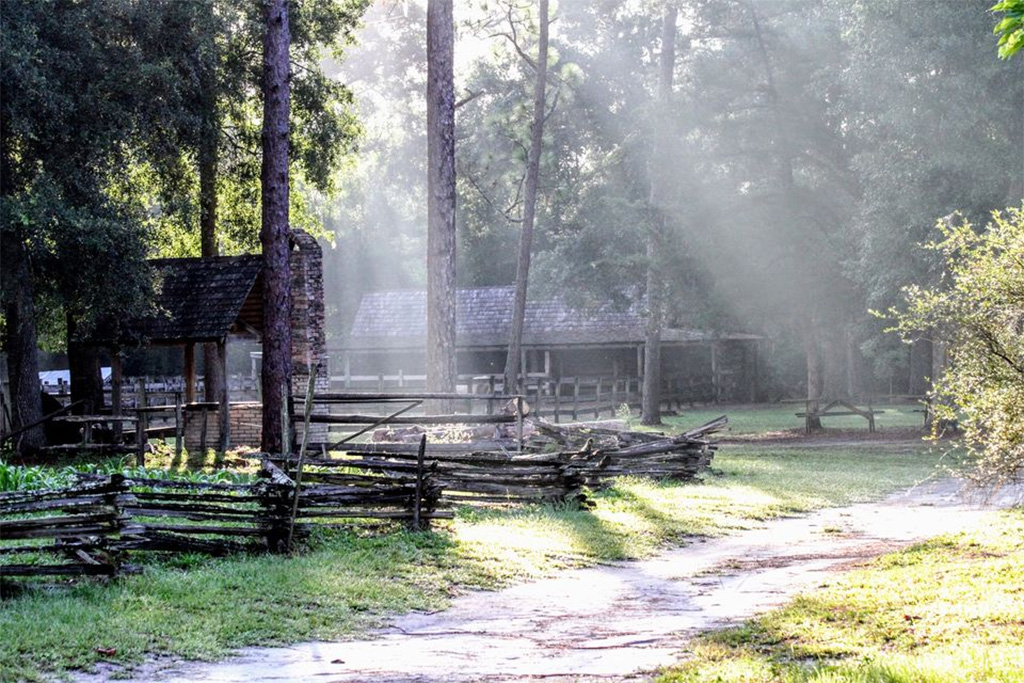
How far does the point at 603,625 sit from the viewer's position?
A: 32.0ft

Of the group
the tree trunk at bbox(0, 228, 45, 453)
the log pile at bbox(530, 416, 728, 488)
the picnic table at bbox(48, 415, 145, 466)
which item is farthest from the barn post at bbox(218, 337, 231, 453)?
the log pile at bbox(530, 416, 728, 488)

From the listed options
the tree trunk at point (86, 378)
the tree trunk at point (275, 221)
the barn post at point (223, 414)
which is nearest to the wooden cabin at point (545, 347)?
the tree trunk at point (86, 378)

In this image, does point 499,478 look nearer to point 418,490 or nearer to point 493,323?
point 418,490

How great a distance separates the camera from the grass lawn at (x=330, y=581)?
28.4ft

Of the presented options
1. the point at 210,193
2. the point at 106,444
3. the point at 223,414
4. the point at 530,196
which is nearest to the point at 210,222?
the point at 210,193

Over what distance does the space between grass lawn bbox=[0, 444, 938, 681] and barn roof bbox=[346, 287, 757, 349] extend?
31166 mm

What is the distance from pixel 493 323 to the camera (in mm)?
52031

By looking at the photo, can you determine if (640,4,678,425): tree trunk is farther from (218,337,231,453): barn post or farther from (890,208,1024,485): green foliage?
(890,208,1024,485): green foliage

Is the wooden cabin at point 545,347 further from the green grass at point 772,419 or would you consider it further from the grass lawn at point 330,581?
the grass lawn at point 330,581

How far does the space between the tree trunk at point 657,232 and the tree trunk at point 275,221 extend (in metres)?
16.2

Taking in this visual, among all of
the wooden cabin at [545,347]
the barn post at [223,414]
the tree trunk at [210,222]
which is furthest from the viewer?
the wooden cabin at [545,347]

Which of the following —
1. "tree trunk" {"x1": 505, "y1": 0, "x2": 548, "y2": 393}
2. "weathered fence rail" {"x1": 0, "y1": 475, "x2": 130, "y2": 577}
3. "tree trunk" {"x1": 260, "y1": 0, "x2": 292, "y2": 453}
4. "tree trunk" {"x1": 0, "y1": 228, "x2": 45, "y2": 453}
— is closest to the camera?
"weathered fence rail" {"x1": 0, "y1": 475, "x2": 130, "y2": 577}

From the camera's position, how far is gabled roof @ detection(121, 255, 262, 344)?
27.0m

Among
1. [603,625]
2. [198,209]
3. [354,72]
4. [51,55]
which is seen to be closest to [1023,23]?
[603,625]
